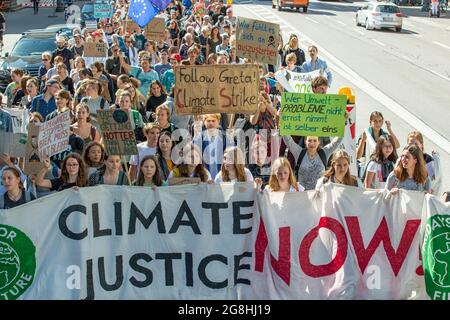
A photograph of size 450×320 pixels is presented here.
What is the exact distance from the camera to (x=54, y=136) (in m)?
9.37

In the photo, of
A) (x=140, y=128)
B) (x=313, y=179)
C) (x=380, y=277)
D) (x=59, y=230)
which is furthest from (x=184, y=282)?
(x=140, y=128)

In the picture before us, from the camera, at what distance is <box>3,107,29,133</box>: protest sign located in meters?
11.8

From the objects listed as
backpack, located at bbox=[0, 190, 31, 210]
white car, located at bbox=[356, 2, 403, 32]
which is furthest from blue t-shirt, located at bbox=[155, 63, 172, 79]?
white car, located at bbox=[356, 2, 403, 32]

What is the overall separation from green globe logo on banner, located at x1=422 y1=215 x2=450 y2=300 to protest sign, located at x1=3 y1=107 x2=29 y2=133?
599 cm

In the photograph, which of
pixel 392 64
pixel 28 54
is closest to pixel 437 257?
pixel 28 54

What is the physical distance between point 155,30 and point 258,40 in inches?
208

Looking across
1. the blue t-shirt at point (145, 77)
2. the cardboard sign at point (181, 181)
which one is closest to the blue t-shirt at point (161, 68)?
the blue t-shirt at point (145, 77)

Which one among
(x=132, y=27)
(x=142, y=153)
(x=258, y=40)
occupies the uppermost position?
(x=258, y=40)

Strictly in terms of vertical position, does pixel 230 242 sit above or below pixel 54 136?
below

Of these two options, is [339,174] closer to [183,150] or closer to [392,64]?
[183,150]

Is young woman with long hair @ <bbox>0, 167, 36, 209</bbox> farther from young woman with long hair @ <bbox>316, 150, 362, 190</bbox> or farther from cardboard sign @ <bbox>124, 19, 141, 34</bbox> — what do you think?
cardboard sign @ <bbox>124, 19, 141, 34</bbox>

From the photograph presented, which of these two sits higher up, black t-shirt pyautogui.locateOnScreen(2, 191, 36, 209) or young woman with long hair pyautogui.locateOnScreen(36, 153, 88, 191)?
young woman with long hair pyautogui.locateOnScreen(36, 153, 88, 191)
